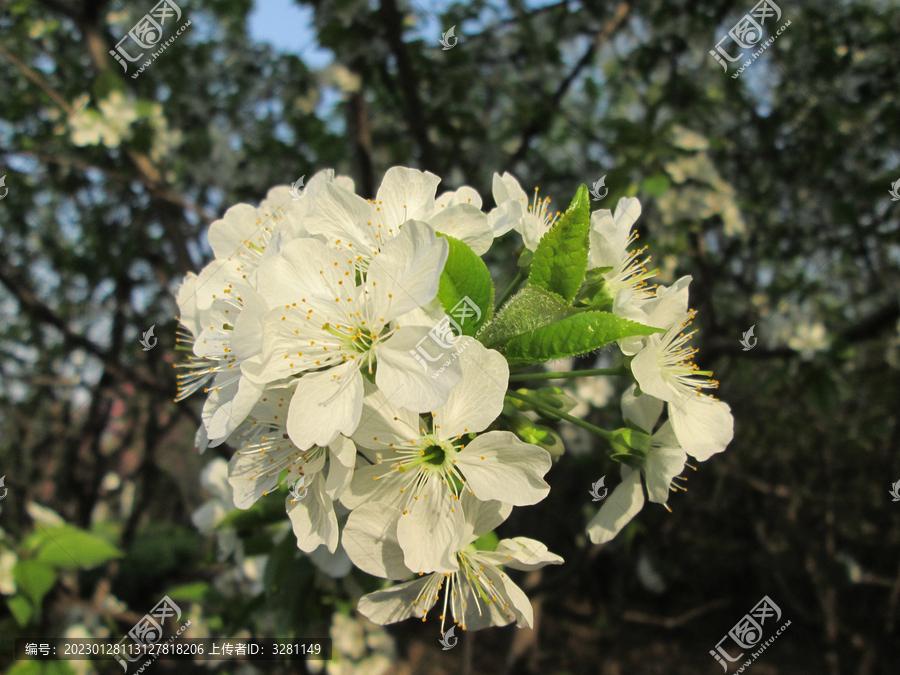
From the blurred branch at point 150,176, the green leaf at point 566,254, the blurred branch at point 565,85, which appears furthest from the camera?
the blurred branch at point 565,85

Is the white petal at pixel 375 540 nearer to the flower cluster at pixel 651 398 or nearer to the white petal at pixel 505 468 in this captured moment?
the white petal at pixel 505 468

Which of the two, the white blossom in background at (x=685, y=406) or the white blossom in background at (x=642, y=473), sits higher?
the white blossom in background at (x=685, y=406)

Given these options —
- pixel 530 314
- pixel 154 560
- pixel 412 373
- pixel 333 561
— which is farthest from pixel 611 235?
pixel 154 560

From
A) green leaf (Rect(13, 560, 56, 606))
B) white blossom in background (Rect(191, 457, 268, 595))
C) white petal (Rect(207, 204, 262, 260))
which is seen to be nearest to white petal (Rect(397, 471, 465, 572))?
white petal (Rect(207, 204, 262, 260))

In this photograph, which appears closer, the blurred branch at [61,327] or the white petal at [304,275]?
the white petal at [304,275]

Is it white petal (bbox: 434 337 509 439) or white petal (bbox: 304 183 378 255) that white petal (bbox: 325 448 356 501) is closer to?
white petal (bbox: 434 337 509 439)

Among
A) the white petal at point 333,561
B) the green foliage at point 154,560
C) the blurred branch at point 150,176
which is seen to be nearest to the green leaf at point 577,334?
the white petal at point 333,561

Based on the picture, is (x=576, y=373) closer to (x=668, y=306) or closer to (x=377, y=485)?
(x=668, y=306)
